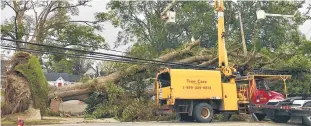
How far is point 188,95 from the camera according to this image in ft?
50.8

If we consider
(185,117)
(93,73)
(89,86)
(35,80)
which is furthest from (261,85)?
(93,73)

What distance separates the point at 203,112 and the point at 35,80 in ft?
24.8

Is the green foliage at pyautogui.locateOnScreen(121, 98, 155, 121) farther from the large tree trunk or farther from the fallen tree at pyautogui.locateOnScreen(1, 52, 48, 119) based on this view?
the fallen tree at pyautogui.locateOnScreen(1, 52, 48, 119)

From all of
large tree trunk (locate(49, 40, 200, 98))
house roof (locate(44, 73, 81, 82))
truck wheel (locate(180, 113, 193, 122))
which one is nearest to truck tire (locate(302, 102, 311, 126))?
truck wheel (locate(180, 113, 193, 122))

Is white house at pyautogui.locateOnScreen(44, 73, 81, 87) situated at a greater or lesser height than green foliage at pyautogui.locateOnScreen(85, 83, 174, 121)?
greater

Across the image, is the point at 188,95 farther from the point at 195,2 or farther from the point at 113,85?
the point at 195,2

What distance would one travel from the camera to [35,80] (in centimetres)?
1711

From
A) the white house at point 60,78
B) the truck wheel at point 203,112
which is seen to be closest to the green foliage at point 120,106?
the truck wheel at point 203,112

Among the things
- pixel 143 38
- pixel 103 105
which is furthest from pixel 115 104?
pixel 143 38

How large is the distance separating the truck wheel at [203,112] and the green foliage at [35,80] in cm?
697

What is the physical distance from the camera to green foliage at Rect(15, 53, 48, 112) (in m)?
17.0

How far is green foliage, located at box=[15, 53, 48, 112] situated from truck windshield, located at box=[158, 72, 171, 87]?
215 inches

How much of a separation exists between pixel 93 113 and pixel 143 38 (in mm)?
26419

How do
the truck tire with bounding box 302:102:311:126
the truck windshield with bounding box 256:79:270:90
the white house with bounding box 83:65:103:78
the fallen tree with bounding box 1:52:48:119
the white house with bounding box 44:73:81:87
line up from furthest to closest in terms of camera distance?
the white house with bounding box 44:73:81:87 → the white house with bounding box 83:65:103:78 → the truck windshield with bounding box 256:79:270:90 → the fallen tree with bounding box 1:52:48:119 → the truck tire with bounding box 302:102:311:126
